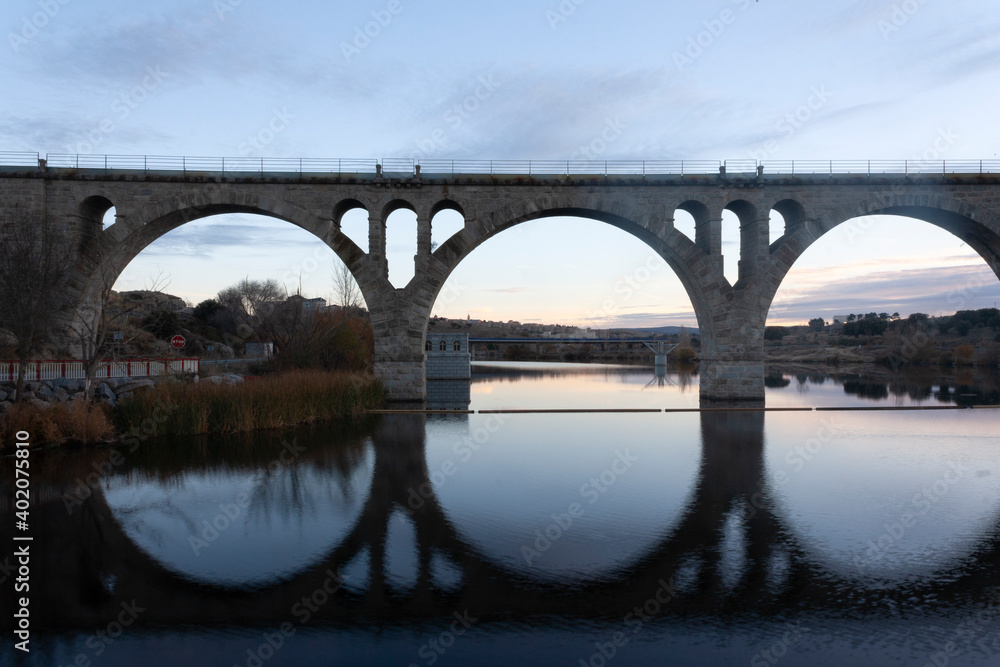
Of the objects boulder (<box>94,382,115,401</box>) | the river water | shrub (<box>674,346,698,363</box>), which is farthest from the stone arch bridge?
shrub (<box>674,346,698,363</box>)

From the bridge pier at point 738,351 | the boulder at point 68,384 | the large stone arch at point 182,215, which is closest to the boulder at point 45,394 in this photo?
the boulder at point 68,384

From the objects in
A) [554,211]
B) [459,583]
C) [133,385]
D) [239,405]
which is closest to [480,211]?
[554,211]

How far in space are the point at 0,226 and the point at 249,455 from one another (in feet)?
58.0

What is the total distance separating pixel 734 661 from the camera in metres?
5.28

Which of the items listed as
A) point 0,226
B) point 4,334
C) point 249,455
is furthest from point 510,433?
point 0,226

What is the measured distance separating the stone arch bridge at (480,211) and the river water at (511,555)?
966 centimetres

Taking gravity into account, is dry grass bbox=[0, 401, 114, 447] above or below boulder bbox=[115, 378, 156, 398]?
below

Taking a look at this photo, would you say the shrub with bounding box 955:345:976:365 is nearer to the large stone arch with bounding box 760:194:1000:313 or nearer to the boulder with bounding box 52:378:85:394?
the large stone arch with bounding box 760:194:1000:313

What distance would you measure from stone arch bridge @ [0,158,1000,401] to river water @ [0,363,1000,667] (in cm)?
966

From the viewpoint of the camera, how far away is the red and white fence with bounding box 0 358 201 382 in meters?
17.2

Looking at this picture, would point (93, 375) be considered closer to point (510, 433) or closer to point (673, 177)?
point (510, 433)

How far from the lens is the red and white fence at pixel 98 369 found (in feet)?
56.4

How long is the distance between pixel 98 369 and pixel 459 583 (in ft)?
55.0

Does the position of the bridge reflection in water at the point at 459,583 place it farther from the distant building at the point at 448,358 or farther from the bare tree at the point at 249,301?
the distant building at the point at 448,358
